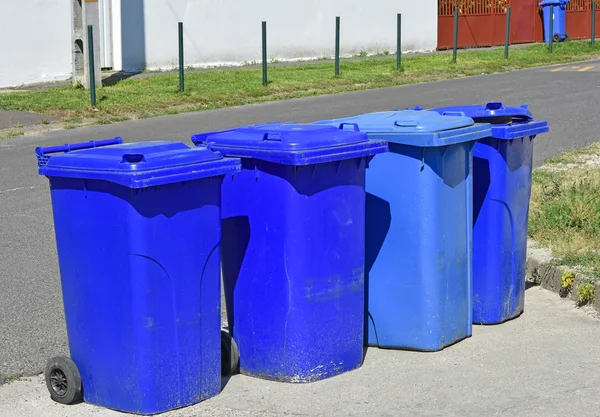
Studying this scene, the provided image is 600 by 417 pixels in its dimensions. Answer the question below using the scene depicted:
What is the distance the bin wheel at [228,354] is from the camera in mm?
5090

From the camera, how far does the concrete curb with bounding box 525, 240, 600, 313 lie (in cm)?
638

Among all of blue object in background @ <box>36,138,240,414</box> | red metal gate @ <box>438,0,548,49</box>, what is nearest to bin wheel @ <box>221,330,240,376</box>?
blue object in background @ <box>36,138,240,414</box>

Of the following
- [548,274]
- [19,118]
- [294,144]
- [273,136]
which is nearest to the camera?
[294,144]

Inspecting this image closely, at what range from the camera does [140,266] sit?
4.44m

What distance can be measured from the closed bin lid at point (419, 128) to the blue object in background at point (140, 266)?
100cm

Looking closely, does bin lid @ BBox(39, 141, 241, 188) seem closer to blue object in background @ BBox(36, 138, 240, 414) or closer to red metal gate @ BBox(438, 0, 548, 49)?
blue object in background @ BBox(36, 138, 240, 414)

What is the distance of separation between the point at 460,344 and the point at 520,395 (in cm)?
78

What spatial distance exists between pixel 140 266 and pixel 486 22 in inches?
1017

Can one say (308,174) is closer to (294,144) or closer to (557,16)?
(294,144)

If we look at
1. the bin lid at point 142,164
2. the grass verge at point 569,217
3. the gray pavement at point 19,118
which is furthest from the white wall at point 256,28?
the bin lid at point 142,164

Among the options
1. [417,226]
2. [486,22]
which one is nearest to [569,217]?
[417,226]

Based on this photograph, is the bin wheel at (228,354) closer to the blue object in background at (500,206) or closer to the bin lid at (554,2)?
the blue object in background at (500,206)

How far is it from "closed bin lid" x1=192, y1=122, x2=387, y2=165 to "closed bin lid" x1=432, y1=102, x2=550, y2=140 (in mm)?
982

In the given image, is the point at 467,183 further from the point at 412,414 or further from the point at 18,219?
the point at 18,219
